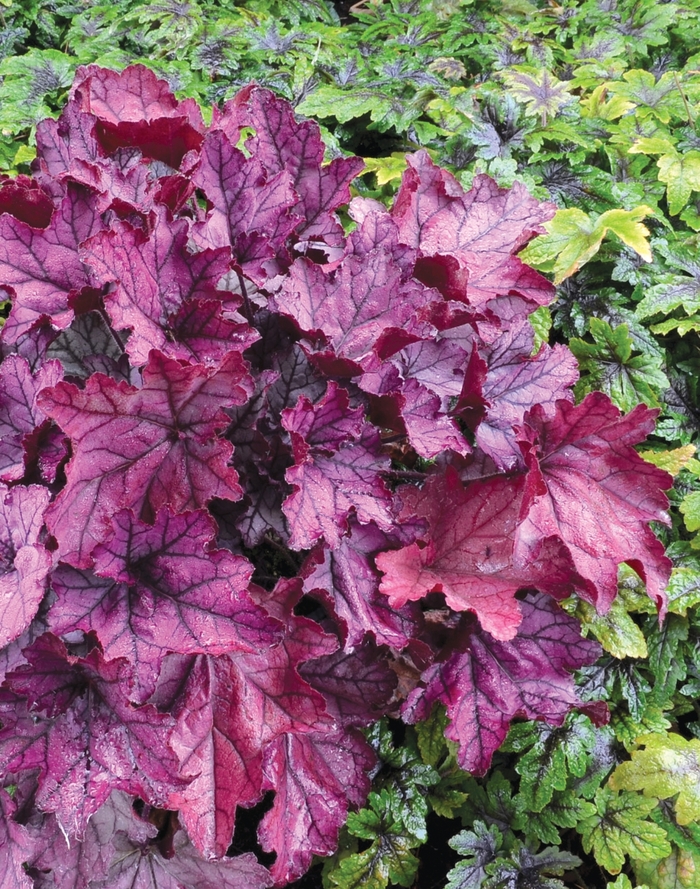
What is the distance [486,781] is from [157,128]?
1494mm

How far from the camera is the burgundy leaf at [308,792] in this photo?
4.07 ft

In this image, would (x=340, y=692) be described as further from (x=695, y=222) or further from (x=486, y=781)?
(x=695, y=222)

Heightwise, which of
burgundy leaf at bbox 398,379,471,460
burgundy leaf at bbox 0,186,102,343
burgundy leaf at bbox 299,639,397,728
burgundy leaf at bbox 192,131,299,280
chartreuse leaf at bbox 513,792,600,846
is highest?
burgundy leaf at bbox 192,131,299,280

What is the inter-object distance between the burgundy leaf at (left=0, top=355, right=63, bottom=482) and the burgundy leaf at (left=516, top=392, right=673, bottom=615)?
76cm

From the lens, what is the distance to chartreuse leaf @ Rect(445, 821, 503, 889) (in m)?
1.45

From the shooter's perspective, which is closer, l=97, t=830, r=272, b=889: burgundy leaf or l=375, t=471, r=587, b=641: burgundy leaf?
l=375, t=471, r=587, b=641: burgundy leaf

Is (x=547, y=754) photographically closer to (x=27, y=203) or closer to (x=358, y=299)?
(x=358, y=299)

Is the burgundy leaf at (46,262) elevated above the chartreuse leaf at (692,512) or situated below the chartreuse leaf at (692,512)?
above

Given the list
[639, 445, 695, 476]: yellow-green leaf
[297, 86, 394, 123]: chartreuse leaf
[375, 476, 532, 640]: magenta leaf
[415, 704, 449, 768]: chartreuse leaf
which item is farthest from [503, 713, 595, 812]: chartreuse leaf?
[297, 86, 394, 123]: chartreuse leaf

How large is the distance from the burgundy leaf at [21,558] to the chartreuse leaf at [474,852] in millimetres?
951

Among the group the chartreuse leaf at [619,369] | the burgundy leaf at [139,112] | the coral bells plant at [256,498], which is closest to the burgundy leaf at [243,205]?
the coral bells plant at [256,498]

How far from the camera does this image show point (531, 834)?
4.99ft

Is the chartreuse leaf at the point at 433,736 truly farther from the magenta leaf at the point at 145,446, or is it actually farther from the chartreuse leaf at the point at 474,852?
the magenta leaf at the point at 145,446

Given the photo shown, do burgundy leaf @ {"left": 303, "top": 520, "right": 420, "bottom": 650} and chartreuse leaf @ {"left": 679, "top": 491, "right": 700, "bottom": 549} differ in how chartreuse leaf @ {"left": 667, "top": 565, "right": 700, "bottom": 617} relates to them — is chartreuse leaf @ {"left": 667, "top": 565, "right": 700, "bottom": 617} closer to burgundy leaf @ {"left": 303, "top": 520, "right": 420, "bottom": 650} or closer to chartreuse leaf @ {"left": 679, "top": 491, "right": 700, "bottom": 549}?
chartreuse leaf @ {"left": 679, "top": 491, "right": 700, "bottom": 549}
